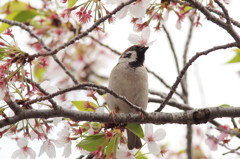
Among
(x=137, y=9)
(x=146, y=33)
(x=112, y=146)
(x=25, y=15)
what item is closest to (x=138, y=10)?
(x=137, y=9)

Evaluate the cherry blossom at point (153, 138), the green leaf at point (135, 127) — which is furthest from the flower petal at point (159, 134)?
the green leaf at point (135, 127)

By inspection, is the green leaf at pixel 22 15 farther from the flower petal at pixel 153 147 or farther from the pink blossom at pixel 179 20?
the flower petal at pixel 153 147

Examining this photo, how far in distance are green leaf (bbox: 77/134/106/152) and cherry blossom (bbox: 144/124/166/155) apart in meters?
0.29

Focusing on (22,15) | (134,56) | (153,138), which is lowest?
(153,138)

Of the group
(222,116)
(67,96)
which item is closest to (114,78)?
(67,96)

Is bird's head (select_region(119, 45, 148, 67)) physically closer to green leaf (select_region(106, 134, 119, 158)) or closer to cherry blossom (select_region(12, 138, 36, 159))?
green leaf (select_region(106, 134, 119, 158))

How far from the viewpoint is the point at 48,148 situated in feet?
8.00

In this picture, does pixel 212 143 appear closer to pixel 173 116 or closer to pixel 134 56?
pixel 173 116

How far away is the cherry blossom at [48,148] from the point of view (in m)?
2.43

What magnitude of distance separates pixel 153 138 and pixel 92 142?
1.32 feet

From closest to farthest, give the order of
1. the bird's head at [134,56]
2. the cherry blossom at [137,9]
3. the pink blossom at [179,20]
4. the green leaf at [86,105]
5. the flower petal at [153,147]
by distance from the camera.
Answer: the cherry blossom at [137,9], the flower petal at [153,147], the green leaf at [86,105], the pink blossom at [179,20], the bird's head at [134,56]

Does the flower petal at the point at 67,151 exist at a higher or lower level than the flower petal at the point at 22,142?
lower

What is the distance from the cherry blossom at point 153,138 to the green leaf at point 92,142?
0.29 meters

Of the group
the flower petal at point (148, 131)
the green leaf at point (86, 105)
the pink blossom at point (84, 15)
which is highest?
the pink blossom at point (84, 15)
